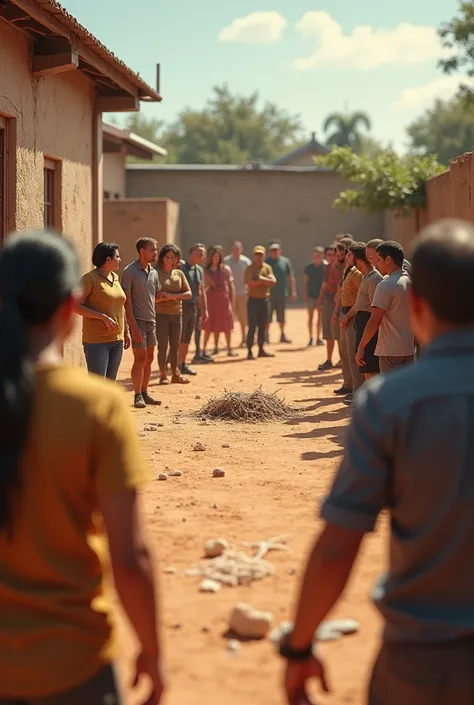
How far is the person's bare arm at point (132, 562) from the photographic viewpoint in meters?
2.25

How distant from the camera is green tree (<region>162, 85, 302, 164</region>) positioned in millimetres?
74188

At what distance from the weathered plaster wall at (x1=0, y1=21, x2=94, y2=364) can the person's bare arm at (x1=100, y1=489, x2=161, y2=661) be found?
881cm

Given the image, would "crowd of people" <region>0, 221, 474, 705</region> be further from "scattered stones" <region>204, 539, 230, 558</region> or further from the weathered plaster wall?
the weathered plaster wall

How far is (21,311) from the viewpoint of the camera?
2.25 m

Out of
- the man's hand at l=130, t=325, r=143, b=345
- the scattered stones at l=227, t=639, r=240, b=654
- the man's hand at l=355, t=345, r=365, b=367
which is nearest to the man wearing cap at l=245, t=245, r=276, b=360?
the man's hand at l=130, t=325, r=143, b=345

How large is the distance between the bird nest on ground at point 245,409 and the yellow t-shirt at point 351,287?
4.61 feet

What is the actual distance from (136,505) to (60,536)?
18 centimetres

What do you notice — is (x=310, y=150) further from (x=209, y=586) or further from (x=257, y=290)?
(x=209, y=586)

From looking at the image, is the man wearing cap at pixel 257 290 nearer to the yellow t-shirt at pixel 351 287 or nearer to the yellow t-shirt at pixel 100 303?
the yellow t-shirt at pixel 351 287

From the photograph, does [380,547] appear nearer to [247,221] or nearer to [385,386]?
[385,386]

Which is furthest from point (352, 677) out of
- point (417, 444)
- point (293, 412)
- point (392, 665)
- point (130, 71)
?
point (130, 71)

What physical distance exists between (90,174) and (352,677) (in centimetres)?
1149

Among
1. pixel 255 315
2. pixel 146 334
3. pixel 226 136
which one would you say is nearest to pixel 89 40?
pixel 146 334

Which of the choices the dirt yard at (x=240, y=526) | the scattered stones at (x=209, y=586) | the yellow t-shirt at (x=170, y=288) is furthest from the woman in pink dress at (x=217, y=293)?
the scattered stones at (x=209, y=586)
